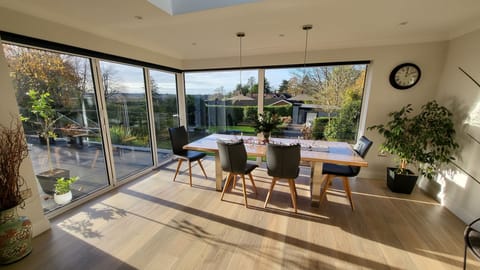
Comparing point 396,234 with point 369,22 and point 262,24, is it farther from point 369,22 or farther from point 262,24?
point 262,24

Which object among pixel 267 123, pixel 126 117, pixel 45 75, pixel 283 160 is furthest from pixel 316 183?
pixel 45 75

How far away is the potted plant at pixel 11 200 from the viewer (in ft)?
5.49

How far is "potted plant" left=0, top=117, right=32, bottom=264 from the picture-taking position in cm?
167

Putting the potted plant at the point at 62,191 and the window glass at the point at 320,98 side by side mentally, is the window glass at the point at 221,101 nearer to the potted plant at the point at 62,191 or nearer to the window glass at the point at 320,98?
the window glass at the point at 320,98

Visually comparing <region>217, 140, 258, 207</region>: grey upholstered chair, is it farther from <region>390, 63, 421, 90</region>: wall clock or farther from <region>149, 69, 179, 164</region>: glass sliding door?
<region>390, 63, 421, 90</region>: wall clock

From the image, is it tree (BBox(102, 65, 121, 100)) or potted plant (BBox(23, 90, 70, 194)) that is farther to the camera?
tree (BBox(102, 65, 121, 100))

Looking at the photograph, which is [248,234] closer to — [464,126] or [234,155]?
[234,155]

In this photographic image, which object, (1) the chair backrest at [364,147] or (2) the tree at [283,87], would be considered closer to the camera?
(1) the chair backrest at [364,147]

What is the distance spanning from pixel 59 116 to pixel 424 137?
16.4ft

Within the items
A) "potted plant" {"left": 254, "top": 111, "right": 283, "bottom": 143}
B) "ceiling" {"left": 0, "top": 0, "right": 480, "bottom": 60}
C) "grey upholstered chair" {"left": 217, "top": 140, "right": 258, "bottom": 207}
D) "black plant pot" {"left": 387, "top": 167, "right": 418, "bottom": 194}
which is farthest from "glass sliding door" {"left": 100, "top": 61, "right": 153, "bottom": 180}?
"black plant pot" {"left": 387, "top": 167, "right": 418, "bottom": 194}

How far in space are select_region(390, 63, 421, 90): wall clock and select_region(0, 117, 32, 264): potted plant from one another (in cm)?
500

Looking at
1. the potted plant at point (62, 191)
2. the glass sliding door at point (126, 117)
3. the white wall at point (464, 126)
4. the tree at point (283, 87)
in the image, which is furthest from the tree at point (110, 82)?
the white wall at point (464, 126)

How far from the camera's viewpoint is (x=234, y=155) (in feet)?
8.35

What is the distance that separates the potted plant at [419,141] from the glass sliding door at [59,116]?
179 inches
